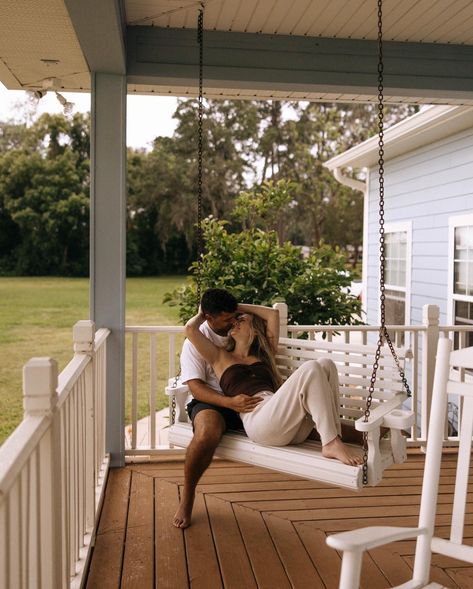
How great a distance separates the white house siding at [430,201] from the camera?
5.97 m

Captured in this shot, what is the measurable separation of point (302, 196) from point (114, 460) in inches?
551

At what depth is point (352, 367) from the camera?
339 cm

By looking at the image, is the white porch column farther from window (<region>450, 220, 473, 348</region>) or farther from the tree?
the tree

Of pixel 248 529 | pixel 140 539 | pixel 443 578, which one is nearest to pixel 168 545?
pixel 140 539

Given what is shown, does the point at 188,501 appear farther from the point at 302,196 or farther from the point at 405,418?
the point at 302,196

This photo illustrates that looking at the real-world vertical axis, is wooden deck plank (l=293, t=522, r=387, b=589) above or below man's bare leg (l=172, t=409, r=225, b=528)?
below

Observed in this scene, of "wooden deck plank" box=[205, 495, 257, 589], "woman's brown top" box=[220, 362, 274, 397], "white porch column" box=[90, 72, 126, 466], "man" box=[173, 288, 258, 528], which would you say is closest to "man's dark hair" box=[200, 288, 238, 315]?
"man" box=[173, 288, 258, 528]

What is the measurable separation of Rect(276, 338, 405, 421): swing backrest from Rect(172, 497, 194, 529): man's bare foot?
33.6 inches

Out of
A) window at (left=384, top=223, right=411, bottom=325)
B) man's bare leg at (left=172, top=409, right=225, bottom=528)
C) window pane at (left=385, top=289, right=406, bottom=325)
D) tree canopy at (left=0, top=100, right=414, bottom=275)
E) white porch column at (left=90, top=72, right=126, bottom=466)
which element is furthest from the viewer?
tree canopy at (left=0, top=100, right=414, bottom=275)

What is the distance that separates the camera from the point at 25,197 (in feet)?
56.6

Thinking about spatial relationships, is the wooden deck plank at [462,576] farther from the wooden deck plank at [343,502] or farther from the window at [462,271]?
the window at [462,271]

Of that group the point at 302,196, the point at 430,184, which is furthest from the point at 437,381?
the point at 302,196

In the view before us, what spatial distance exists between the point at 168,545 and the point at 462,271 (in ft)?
13.6

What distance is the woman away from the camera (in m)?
2.73
